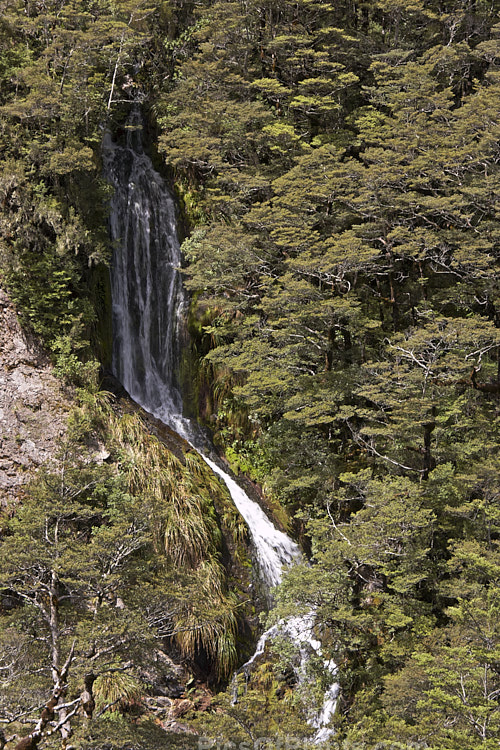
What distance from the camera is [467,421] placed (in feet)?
35.4

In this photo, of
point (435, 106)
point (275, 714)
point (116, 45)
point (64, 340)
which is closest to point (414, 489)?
point (275, 714)

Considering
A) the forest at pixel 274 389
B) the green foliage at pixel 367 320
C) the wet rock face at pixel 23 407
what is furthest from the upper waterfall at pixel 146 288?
the wet rock face at pixel 23 407

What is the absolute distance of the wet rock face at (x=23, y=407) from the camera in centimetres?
1147

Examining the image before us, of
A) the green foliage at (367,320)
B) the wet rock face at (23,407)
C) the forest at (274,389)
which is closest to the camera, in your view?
the forest at (274,389)

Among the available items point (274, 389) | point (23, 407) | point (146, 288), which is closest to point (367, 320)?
point (274, 389)

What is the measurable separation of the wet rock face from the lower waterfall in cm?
297

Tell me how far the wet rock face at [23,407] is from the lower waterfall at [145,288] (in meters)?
2.97

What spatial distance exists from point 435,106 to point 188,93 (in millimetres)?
5828

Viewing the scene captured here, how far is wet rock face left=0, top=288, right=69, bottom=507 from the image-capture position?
11.5 meters

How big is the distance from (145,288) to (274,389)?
5165 millimetres

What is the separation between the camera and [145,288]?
1602 centimetres

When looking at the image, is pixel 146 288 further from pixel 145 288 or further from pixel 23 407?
pixel 23 407

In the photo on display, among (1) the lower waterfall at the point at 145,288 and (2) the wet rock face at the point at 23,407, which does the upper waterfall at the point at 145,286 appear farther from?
(2) the wet rock face at the point at 23,407

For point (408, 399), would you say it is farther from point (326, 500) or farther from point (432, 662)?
point (432, 662)
